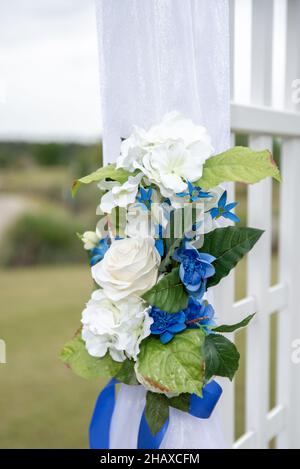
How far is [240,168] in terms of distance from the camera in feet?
2.30

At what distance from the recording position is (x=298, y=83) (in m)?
1.37

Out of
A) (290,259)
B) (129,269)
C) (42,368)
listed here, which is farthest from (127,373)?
(42,368)

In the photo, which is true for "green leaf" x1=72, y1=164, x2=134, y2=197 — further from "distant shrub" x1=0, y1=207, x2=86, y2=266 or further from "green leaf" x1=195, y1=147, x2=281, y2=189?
"distant shrub" x1=0, y1=207, x2=86, y2=266

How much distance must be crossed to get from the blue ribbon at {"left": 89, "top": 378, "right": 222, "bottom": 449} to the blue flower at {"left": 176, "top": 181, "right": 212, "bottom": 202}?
308 millimetres

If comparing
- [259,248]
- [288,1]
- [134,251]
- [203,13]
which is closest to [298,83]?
[288,1]

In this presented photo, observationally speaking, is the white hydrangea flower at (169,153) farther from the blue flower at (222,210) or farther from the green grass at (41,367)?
the green grass at (41,367)

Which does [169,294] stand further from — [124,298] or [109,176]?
[109,176]

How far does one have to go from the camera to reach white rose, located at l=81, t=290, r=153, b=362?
70cm

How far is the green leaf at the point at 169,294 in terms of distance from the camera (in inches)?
26.7

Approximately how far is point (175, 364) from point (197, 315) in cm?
8

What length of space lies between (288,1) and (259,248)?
0.68 metres

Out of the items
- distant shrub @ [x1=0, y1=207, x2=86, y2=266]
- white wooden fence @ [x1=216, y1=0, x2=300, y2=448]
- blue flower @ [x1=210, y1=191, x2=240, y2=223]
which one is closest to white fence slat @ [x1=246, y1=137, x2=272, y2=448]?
white wooden fence @ [x1=216, y1=0, x2=300, y2=448]
